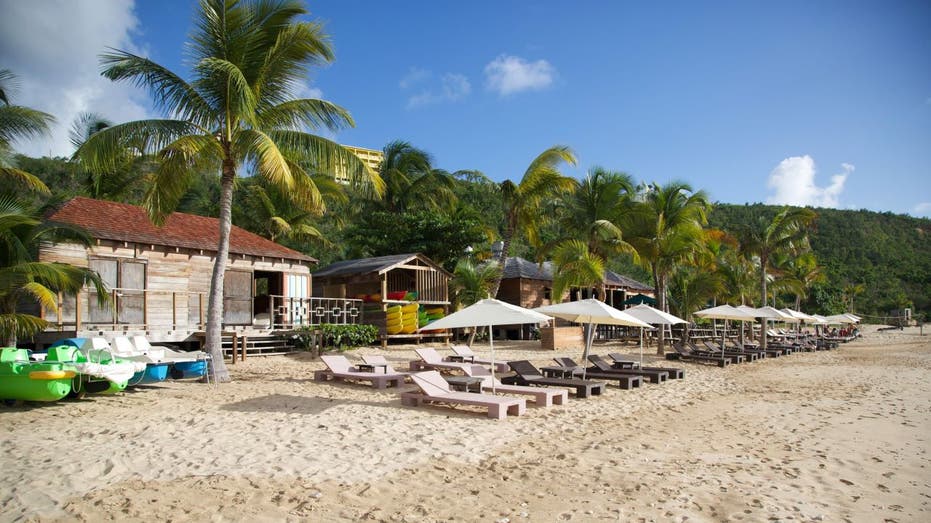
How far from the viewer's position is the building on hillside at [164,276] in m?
15.2

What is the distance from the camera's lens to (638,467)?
20.7 ft

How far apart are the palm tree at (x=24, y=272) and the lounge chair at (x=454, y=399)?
666 centimetres

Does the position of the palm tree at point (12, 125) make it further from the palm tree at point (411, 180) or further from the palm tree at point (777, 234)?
the palm tree at point (777, 234)

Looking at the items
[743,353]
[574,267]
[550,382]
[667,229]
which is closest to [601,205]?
[667,229]

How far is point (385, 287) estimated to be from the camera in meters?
21.7

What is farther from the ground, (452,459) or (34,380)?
(34,380)

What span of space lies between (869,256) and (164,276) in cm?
7077

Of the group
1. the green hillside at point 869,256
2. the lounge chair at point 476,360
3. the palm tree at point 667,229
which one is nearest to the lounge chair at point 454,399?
the lounge chair at point 476,360

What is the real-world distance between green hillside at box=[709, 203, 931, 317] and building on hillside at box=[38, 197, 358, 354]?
44.2 metres

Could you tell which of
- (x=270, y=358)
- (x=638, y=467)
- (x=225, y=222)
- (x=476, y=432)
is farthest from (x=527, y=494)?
(x=270, y=358)

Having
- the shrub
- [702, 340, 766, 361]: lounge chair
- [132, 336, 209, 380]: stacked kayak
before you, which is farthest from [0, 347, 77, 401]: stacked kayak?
[702, 340, 766, 361]: lounge chair

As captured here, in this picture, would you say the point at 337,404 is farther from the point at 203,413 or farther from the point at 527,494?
the point at 527,494

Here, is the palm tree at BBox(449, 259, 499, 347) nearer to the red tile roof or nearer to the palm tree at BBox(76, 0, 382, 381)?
the red tile roof

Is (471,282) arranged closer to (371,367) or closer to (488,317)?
(371,367)
